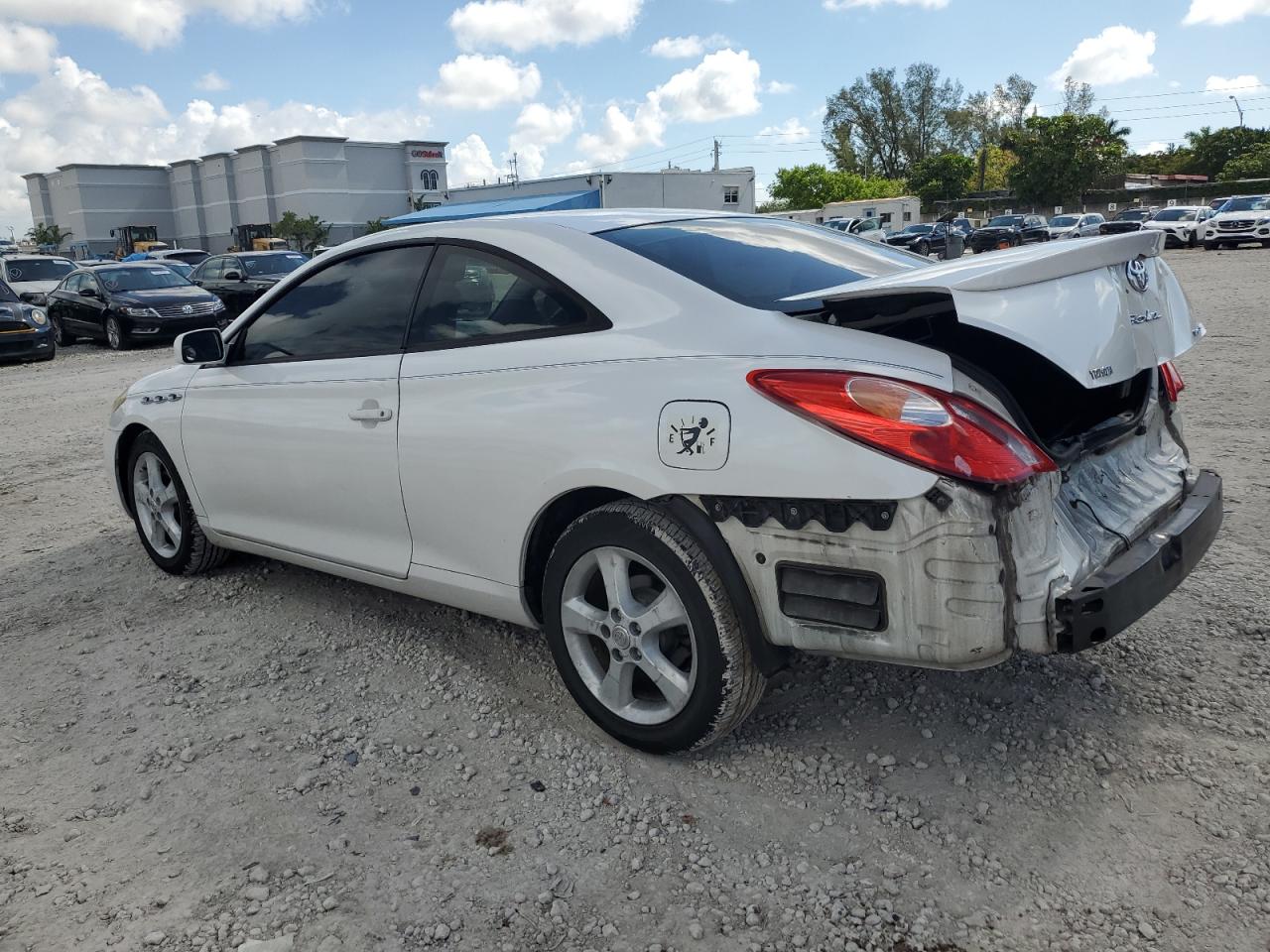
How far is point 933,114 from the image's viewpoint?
97188mm

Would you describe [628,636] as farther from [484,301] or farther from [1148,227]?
[1148,227]

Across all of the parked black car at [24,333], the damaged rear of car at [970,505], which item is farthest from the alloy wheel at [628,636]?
the parked black car at [24,333]

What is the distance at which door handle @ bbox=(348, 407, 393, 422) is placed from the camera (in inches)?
131

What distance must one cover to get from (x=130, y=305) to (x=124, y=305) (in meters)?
0.10

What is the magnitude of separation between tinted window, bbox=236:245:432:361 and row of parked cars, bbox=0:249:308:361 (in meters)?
14.0

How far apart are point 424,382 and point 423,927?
165 centimetres

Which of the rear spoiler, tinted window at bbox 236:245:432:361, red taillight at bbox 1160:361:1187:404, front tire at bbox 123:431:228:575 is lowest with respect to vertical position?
front tire at bbox 123:431:228:575

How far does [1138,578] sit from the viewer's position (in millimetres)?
2461

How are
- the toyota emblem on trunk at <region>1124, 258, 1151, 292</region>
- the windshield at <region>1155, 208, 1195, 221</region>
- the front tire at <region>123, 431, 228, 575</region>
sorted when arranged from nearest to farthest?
the toyota emblem on trunk at <region>1124, 258, 1151, 292</region>, the front tire at <region>123, 431, 228, 575</region>, the windshield at <region>1155, 208, 1195, 221</region>

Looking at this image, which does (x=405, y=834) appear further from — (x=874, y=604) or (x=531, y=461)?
(x=874, y=604)

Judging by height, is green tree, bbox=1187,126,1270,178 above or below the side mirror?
above

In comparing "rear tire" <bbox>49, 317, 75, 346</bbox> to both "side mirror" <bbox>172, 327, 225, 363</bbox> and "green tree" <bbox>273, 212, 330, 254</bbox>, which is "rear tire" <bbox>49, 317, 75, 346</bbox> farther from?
"green tree" <bbox>273, 212, 330, 254</bbox>

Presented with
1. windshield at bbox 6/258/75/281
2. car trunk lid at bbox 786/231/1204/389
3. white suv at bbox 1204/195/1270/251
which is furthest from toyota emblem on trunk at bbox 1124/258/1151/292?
white suv at bbox 1204/195/1270/251

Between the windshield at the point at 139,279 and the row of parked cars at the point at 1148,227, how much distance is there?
14128mm
